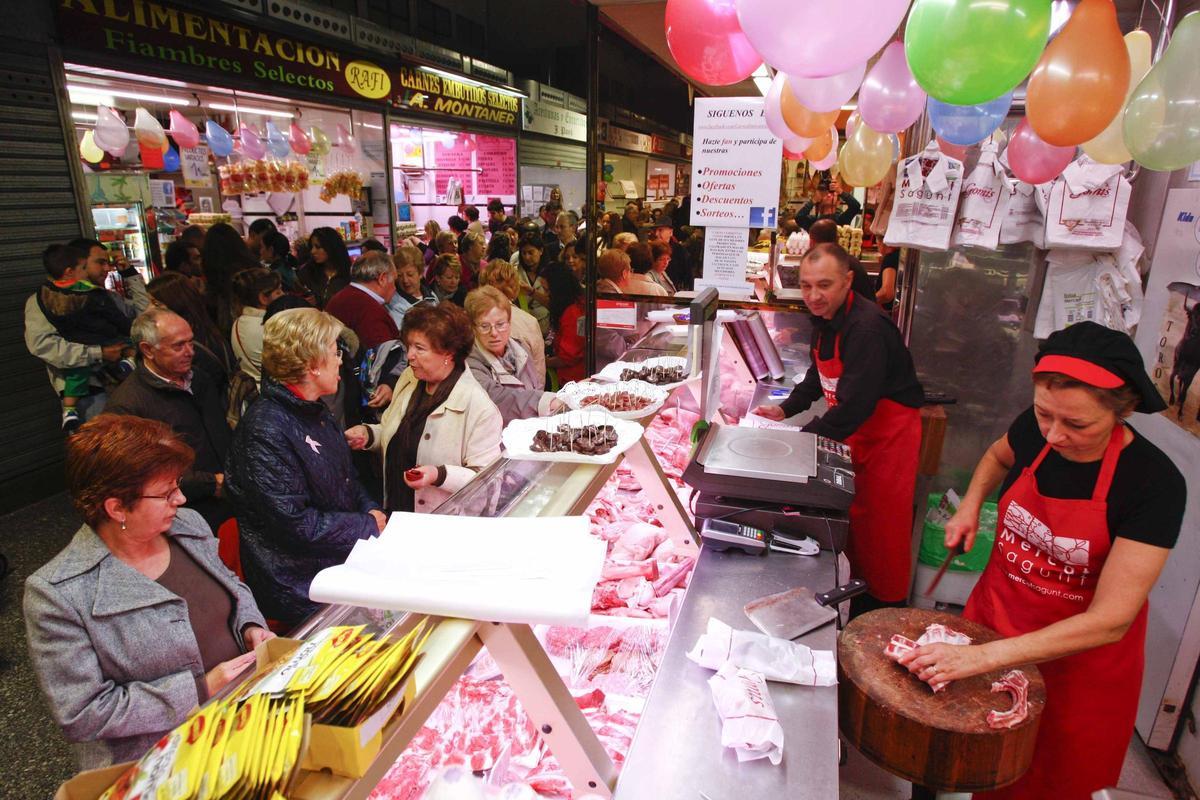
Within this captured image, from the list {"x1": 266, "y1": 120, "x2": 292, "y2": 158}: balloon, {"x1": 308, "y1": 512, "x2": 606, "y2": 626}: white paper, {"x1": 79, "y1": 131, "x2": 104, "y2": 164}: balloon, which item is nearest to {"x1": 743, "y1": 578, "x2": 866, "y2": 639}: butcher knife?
{"x1": 308, "y1": 512, "x2": 606, "y2": 626}: white paper

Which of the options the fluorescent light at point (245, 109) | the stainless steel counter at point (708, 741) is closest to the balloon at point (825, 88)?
the stainless steel counter at point (708, 741)

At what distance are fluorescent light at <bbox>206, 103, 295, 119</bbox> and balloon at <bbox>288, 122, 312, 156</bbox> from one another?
0.15m

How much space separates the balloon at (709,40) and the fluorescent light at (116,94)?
5.48 m

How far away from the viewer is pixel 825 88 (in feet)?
10.8

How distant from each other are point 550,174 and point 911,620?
13133mm

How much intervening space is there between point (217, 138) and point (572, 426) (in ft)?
24.4

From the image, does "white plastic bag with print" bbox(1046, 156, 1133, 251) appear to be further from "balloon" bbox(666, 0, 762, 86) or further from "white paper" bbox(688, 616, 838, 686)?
"white paper" bbox(688, 616, 838, 686)

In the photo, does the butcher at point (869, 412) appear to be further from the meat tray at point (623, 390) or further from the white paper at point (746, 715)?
the white paper at point (746, 715)

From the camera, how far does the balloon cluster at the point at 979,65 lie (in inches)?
84.9

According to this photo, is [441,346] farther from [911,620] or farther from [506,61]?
[506,61]

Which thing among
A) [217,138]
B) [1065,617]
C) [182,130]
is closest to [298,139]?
[217,138]

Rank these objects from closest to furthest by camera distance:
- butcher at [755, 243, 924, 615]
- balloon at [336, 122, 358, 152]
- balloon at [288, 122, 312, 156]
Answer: butcher at [755, 243, 924, 615], balloon at [288, 122, 312, 156], balloon at [336, 122, 358, 152]

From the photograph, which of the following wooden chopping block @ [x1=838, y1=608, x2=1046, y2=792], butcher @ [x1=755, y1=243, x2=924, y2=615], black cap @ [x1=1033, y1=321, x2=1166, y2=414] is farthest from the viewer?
butcher @ [x1=755, y1=243, x2=924, y2=615]

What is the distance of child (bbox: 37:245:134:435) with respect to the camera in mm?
5145
